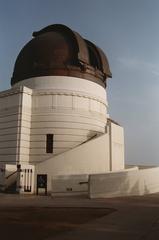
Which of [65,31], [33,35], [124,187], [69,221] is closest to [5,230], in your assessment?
[69,221]

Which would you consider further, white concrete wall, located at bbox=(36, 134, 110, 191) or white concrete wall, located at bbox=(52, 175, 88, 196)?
white concrete wall, located at bbox=(36, 134, 110, 191)

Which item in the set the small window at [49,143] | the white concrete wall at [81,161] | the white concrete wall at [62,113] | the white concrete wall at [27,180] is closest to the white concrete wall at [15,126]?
the white concrete wall at [62,113]

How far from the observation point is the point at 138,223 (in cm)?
1028

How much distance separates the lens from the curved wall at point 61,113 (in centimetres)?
3102

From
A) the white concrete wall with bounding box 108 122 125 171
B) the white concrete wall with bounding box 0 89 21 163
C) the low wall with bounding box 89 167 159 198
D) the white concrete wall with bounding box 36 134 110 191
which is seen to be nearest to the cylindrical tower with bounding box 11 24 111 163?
the white concrete wall with bounding box 108 122 125 171

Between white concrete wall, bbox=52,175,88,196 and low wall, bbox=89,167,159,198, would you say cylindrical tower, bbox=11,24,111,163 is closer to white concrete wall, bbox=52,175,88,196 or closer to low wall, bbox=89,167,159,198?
white concrete wall, bbox=52,175,88,196

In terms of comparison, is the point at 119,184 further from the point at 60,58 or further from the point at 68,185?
the point at 60,58

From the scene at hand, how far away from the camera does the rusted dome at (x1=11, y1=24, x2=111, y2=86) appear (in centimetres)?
3275

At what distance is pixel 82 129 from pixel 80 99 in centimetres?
304

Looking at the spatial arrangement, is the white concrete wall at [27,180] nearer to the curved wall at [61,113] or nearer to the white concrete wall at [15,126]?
the white concrete wall at [15,126]

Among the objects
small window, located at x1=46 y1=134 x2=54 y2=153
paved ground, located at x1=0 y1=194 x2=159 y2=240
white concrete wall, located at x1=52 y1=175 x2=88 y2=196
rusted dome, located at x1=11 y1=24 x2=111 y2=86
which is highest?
rusted dome, located at x1=11 y1=24 x2=111 y2=86

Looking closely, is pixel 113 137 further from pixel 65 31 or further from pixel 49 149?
pixel 65 31

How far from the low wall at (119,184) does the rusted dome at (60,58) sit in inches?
509

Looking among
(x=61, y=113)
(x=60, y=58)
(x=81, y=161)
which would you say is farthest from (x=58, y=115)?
(x=60, y=58)
